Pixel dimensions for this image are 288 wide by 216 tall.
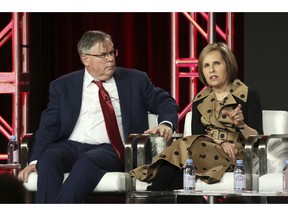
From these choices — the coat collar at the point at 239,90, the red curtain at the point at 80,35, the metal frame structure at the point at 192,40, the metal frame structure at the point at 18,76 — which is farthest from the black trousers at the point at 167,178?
the metal frame structure at the point at 18,76

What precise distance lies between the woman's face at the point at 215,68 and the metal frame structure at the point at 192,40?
55.7 inches

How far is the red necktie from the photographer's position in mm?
4566

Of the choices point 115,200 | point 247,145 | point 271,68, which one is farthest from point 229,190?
point 271,68

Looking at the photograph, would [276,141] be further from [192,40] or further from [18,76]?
[18,76]

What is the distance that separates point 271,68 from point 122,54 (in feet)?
3.91

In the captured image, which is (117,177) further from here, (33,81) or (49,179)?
(33,81)

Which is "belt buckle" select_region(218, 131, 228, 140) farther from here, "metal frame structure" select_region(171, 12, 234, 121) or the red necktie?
"metal frame structure" select_region(171, 12, 234, 121)

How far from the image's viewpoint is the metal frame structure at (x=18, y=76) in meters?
6.17

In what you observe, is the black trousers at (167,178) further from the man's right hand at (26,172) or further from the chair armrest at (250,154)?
the man's right hand at (26,172)

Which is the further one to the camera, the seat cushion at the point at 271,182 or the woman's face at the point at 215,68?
the woman's face at the point at 215,68

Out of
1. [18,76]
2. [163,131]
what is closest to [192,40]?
[18,76]

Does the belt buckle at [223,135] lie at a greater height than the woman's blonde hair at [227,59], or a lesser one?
lesser

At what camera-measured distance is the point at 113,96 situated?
15.4ft

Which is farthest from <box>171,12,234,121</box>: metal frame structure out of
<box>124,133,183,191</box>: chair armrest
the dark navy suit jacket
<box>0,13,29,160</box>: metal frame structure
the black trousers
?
the black trousers
